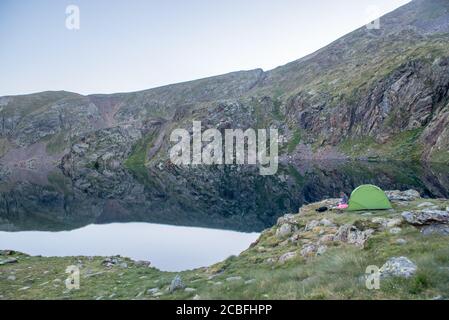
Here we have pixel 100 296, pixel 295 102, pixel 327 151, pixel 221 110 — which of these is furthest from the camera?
pixel 221 110

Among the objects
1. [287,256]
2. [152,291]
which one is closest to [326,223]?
[287,256]

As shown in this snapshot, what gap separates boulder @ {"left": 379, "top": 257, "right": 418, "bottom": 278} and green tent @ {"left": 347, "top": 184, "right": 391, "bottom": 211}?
13.9m

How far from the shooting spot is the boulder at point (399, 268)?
11.1 meters

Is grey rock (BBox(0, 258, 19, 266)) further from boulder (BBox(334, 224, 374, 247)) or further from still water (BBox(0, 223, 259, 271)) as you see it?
boulder (BBox(334, 224, 374, 247))

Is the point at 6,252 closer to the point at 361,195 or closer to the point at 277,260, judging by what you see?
the point at 277,260

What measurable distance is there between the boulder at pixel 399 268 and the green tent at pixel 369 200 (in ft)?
45.7

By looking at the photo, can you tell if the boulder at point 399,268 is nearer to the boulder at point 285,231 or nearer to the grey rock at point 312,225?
the grey rock at point 312,225

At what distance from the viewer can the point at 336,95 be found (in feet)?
503

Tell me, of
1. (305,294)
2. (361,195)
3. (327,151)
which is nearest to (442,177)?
(361,195)

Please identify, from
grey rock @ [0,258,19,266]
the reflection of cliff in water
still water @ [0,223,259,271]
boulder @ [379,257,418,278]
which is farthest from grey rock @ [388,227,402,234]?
grey rock @ [0,258,19,266]

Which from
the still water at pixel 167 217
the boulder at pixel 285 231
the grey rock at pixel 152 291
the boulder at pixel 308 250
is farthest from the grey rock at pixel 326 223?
the grey rock at pixel 152 291

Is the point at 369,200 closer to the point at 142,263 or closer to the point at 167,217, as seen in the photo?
the point at 142,263

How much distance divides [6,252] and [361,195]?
31967mm
